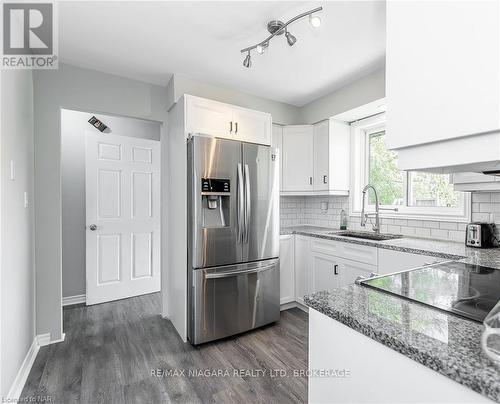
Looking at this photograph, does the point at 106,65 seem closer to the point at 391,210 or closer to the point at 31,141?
the point at 31,141

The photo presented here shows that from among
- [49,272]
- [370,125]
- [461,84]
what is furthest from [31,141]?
[370,125]

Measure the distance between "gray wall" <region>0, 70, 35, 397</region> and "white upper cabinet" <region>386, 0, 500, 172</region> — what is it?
1920 millimetres

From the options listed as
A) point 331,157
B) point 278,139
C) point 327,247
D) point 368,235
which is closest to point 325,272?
point 327,247

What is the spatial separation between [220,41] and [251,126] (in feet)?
2.79

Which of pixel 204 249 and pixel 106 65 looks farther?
pixel 106 65

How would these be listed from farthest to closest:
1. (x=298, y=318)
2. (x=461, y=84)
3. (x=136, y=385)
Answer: (x=298, y=318) < (x=136, y=385) < (x=461, y=84)

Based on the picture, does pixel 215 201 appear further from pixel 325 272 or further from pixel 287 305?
pixel 287 305

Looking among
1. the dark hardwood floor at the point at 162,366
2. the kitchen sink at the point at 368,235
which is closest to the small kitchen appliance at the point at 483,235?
the kitchen sink at the point at 368,235

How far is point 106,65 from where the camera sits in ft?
7.95

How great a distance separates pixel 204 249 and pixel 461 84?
6.58 feet

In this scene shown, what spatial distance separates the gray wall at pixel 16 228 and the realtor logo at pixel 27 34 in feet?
0.32

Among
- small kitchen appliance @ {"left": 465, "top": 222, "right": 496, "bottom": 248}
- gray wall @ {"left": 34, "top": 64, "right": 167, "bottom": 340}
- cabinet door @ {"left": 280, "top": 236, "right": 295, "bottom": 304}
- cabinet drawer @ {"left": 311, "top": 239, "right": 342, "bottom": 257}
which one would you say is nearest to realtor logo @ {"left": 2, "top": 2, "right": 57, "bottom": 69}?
gray wall @ {"left": 34, "top": 64, "right": 167, "bottom": 340}

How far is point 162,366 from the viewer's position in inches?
79.3

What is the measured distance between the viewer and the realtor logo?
5.58 feet
